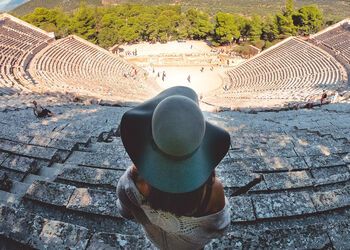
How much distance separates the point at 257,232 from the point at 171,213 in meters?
1.35

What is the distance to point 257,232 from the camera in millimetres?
2805

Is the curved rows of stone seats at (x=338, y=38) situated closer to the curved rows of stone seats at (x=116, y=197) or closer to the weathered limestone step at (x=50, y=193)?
the curved rows of stone seats at (x=116, y=197)

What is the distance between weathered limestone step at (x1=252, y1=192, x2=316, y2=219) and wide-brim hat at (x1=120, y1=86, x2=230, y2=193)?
1.69 m

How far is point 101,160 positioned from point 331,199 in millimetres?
2952

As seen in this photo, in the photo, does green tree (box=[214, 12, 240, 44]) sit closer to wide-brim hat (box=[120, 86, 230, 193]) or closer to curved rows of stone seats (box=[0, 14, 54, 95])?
curved rows of stone seats (box=[0, 14, 54, 95])

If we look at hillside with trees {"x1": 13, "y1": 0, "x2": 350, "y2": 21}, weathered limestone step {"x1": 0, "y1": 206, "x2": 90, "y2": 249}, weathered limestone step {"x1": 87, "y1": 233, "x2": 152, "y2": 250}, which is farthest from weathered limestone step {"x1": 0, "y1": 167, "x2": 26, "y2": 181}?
hillside with trees {"x1": 13, "y1": 0, "x2": 350, "y2": 21}

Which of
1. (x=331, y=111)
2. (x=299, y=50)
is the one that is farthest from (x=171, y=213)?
(x=299, y=50)

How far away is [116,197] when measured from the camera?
3314 millimetres

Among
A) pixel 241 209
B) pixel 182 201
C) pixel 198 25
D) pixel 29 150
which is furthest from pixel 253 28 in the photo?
pixel 182 201

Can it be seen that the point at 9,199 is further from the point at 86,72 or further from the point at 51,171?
the point at 86,72

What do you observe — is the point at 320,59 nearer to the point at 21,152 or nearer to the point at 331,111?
the point at 331,111

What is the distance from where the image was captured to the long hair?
167cm

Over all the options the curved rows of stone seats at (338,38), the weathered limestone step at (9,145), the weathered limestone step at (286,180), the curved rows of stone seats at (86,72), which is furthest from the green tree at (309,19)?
the weathered limestone step at (9,145)

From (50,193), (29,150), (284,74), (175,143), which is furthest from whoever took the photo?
(284,74)
